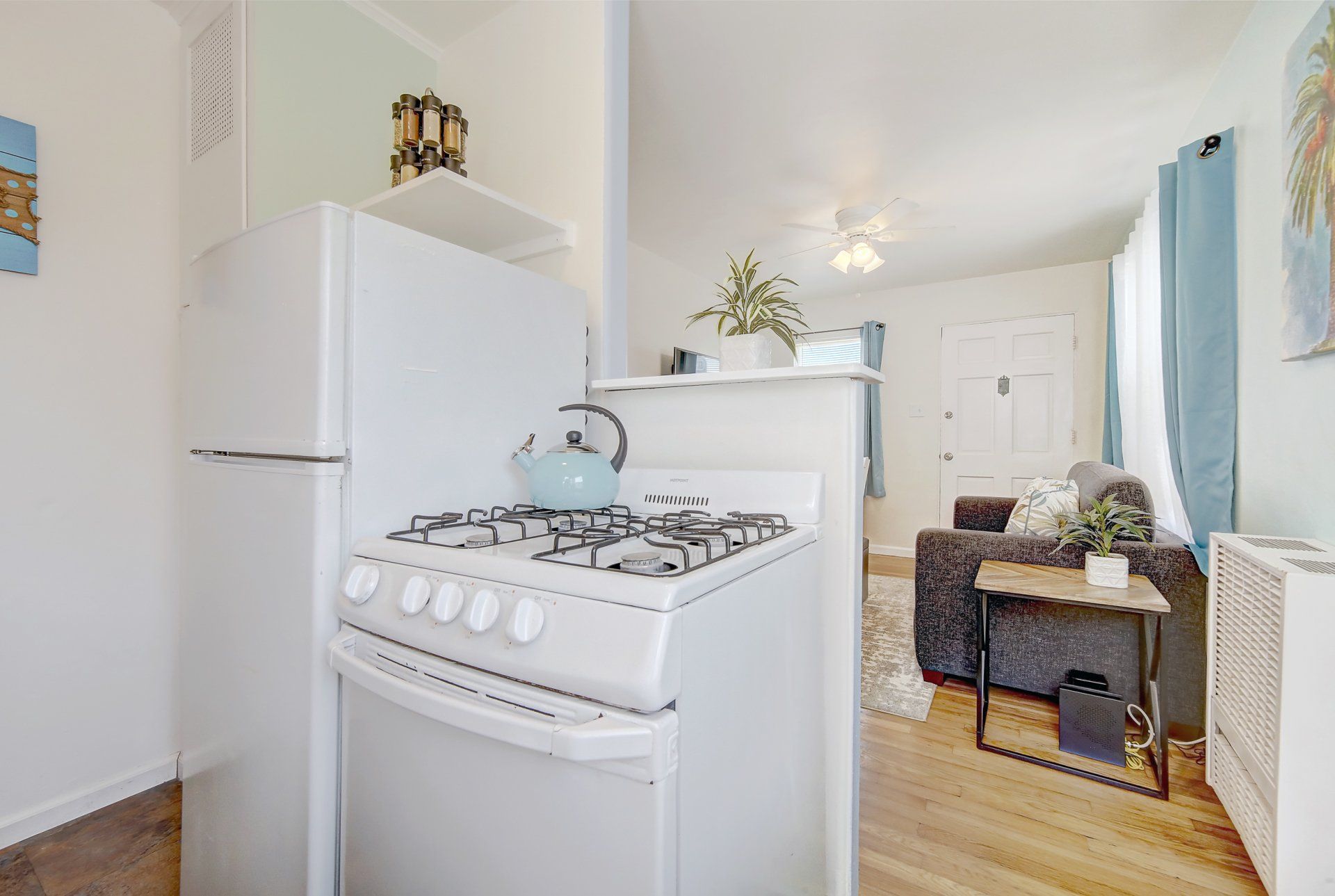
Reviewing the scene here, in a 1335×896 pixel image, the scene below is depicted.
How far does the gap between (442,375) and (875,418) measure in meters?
4.92

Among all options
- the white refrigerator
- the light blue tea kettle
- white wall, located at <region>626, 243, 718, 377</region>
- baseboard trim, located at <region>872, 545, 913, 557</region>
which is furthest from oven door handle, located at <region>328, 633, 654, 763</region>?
baseboard trim, located at <region>872, 545, 913, 557</region>

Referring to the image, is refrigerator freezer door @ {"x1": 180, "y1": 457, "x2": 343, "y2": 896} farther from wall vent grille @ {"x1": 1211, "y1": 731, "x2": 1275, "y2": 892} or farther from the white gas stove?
wall vent grille @ {"x1": 1211, "y1": 731, "x2": 1275, "y2": 892}

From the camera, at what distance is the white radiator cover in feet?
3.93

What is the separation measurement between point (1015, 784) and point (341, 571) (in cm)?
204

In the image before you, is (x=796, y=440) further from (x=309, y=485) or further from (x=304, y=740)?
(x=304, y=740)

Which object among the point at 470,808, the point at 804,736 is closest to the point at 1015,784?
the point at 804,736

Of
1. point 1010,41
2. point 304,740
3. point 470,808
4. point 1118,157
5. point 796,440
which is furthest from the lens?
point 1118,157

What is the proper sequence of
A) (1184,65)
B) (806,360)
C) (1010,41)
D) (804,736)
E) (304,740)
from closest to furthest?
(304,740)
(804,736)
(1010,41)
(1184,65)
(806,360)

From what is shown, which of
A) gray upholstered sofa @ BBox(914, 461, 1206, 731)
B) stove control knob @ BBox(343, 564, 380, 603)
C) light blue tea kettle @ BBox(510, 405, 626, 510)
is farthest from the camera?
gray upholstered sofa @ BBox(914, 461, 1206, 731)

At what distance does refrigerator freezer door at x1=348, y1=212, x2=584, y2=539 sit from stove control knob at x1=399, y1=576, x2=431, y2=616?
0.83 feet

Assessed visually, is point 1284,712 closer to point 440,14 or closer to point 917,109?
point 917,109

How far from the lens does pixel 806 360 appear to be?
6.13 m

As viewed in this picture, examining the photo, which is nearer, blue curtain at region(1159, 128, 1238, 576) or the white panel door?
blue curtain at region(1159, 128, 1238, 576)

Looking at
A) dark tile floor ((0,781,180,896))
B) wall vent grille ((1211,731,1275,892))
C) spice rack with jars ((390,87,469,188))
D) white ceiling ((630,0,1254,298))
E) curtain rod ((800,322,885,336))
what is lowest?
dark tile floor ((0,781,180,896))
